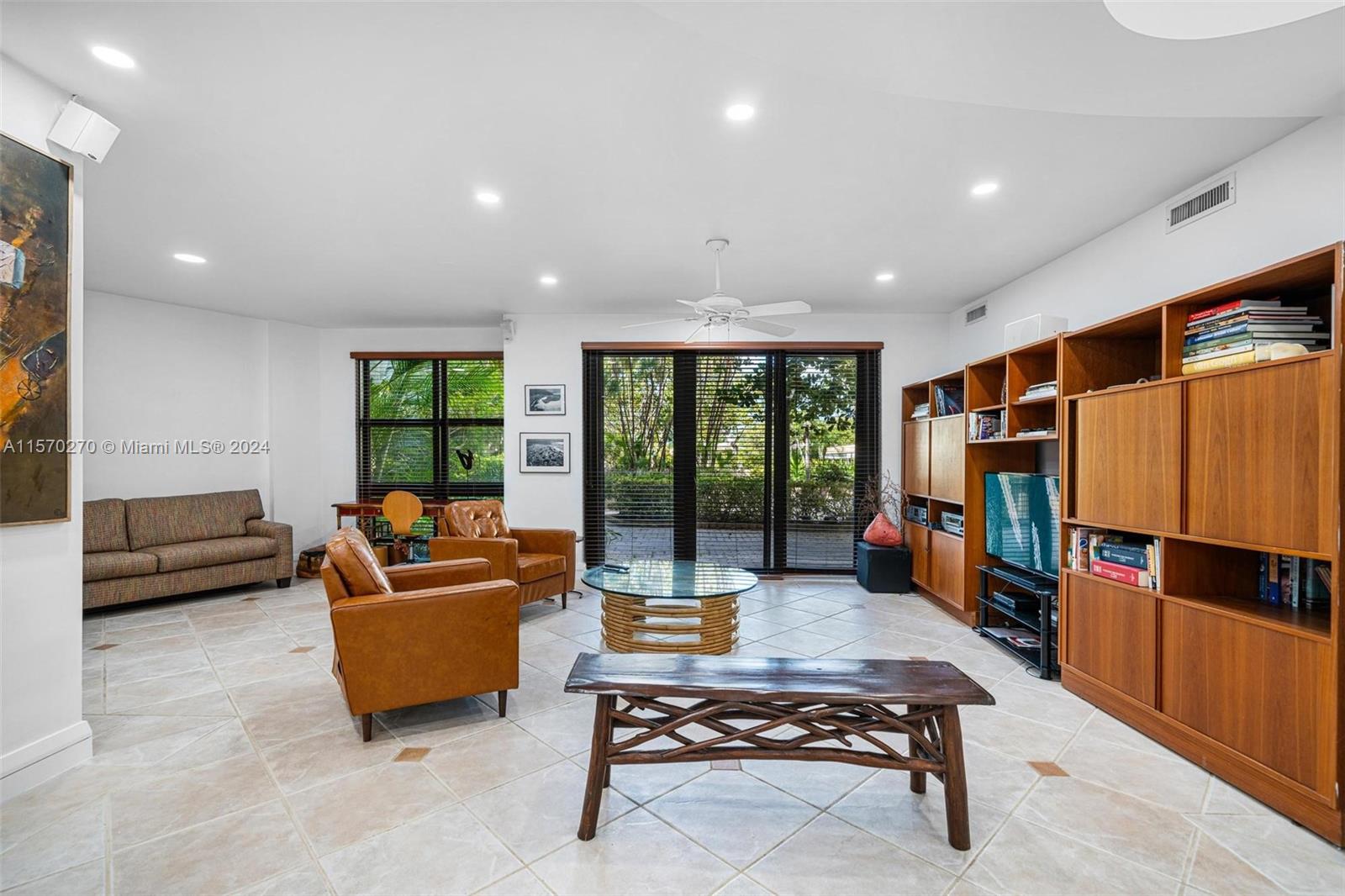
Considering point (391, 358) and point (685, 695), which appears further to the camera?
point (391, 358)

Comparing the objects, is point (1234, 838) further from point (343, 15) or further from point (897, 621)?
point (343, 15)

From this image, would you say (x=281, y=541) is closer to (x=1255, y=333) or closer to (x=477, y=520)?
(x=477, y=520)

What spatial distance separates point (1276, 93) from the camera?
86.3 inches

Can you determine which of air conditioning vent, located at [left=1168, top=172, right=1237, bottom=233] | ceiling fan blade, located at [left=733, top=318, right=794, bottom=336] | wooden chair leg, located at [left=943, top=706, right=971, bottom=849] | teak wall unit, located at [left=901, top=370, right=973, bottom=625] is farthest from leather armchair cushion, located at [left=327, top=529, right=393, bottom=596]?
air conditioning vent, located at [left=1168, top=172, right=1237, bottom=233]

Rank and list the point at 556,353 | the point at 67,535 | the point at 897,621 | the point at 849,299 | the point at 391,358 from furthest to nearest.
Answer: the point at 391,358 → the point at 556,353 → the point at 849,299 → the point at 897,621 → the point at 67,535

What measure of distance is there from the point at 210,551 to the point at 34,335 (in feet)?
11.5

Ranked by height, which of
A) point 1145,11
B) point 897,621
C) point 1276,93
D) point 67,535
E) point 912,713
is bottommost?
point 897,621

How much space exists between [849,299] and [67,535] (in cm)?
544

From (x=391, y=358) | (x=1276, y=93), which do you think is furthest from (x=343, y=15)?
(x=391, y=358)

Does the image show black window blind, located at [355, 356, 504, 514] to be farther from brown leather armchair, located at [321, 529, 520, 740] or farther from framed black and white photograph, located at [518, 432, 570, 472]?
brown leather armchair, located at [321, 529, 520, 740]

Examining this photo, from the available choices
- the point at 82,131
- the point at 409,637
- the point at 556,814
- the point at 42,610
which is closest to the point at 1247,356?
the point at 556,814

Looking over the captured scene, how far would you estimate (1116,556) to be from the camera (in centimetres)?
298

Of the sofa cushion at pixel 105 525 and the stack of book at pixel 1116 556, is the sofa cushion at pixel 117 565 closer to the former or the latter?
the sofa cushion at pixel 105 525

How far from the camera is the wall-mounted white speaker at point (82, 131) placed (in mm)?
2293
